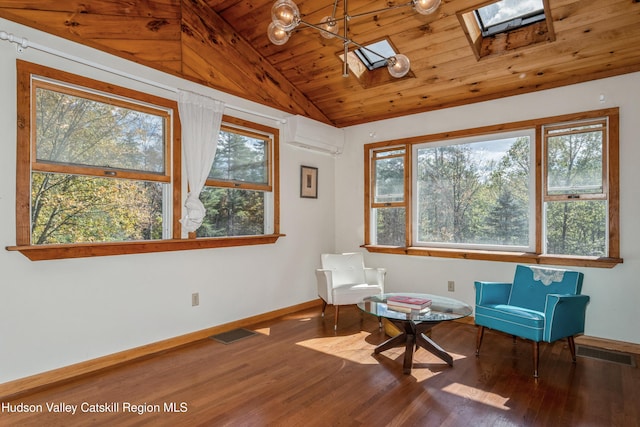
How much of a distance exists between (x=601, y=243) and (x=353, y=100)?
301cm

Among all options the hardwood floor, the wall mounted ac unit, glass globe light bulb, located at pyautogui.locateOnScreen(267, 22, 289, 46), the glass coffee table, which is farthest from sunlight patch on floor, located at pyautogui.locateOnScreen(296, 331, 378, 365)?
glass globe light bulb, located at pyautogui.locateOnScreen(267, 22, 289, 46)

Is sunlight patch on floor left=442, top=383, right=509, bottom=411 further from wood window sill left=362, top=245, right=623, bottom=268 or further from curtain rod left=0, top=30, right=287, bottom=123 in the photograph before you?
curtain rod left=0, top=30, right=287, bottom=123

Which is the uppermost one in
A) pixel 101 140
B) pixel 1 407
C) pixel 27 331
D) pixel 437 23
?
pixel 437 23

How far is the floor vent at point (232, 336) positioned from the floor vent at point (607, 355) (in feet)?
9.88

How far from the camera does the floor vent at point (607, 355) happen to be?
3061mm

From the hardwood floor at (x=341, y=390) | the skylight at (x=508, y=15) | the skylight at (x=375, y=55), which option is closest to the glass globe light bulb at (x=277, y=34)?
the skylight at (x=375, y=55)

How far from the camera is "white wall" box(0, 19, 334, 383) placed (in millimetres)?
2545

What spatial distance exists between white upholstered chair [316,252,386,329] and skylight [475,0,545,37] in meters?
2.63

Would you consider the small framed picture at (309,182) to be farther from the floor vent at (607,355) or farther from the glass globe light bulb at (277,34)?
the floor vent at (607,355)

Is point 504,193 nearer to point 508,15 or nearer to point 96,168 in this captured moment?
point 508,15

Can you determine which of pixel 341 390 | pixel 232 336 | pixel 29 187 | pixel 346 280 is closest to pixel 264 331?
pixel 232 336

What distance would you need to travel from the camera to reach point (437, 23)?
130 inches

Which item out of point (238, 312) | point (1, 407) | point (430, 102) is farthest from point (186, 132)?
point (430, 102)

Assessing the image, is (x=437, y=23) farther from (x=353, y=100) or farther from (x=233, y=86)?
(x=233, y=86)
